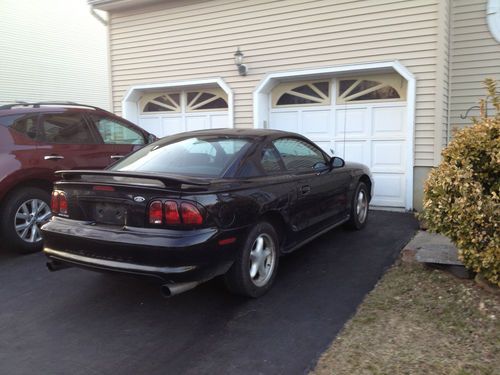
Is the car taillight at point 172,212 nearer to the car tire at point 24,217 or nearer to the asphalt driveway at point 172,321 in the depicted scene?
the asphalt driveway at point 172,321

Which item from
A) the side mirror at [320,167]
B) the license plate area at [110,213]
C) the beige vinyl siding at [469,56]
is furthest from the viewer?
the beige vinyl siding at [469,56]

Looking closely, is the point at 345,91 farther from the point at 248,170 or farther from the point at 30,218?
the point at 30,218

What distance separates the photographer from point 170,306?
12.7 ft

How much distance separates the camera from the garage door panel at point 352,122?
788cm

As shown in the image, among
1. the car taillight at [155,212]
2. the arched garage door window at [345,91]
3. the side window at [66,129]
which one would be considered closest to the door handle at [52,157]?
the side window at [66,129]

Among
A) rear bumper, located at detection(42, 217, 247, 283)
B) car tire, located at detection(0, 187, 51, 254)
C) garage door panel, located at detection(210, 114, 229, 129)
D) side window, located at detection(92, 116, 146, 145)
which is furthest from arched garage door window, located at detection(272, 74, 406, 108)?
rear bumper, located at detection(42, 217, 247, 283)

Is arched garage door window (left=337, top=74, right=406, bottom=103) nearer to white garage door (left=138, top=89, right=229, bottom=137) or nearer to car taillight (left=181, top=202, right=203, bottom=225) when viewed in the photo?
white garage door (left=138, top=89, right=229, bottom=137)

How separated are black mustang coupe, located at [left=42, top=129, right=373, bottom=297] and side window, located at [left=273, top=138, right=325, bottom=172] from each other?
0.06 feet

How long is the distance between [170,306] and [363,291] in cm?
173

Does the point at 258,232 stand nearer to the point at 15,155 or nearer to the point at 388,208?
the point at 15,155

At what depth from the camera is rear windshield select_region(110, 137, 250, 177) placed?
3975 millimetres

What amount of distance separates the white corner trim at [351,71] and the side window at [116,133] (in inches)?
103

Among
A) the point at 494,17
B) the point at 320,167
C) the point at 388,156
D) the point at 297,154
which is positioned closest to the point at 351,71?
the point at 388,156

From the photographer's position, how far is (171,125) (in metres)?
10.0
